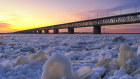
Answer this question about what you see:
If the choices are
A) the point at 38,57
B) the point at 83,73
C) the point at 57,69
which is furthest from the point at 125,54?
the point at 38,57

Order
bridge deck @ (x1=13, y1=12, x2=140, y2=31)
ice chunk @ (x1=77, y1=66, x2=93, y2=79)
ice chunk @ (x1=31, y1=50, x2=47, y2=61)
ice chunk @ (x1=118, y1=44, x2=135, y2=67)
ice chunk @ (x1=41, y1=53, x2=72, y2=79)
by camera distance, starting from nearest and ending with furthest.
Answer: ice chunk @ (x1=41, y1=53, x2=72, y2=79), ice chunk @ (x1=77, y1=66, x2=93, y2=79), ice chunk @ (x1=118, y1=44, x2=135, y2=67), ice chunk @ (x1=31, y1=50, x2=47, y2=61), bridge deck @ (x1=13, y1=12, x2=140, y2=31)

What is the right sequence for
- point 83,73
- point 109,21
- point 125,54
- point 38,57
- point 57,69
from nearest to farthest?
point 57,69 → point 83,73 → point 125,54 → point 38,57 → point 109,21

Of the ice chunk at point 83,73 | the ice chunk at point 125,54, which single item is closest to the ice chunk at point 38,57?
the ice chunk at point 83,73

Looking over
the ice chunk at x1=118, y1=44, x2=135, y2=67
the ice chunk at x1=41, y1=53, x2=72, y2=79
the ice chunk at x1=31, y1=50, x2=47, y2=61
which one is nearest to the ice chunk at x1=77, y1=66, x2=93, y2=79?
the ice chunk at x1=41, y1=53, x2=72, y2=79

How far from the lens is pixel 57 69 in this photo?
1344 mm

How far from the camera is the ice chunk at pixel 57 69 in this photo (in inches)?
52.0

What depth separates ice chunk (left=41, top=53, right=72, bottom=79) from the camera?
4.33ft

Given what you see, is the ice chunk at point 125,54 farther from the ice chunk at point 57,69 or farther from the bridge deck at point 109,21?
the bridge deck at point 109,21

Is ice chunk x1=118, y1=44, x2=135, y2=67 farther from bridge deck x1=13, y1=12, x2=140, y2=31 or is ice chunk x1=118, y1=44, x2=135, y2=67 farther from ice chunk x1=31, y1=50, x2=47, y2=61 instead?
bridge deck x1=13, y1=12, x2=140, y2=31

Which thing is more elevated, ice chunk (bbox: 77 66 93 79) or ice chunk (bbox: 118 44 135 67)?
ice chunk (bbox: 118 44 135 67)

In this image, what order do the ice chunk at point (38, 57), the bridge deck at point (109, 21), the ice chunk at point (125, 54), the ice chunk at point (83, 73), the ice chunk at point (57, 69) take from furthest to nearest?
the bridge deck at point (109, 21) → the ice chunk at point (38, 57) → the ice chunk at point (125, 54) → the ice chunk at point (83, 73) → the ice chunk at point (57, 69)

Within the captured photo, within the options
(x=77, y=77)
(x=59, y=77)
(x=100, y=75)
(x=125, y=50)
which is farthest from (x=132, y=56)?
(x=59, y=77)

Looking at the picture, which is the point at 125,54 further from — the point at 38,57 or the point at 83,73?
the point at 38,57

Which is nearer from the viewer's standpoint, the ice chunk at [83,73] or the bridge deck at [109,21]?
the ice chunk at [83,73]
